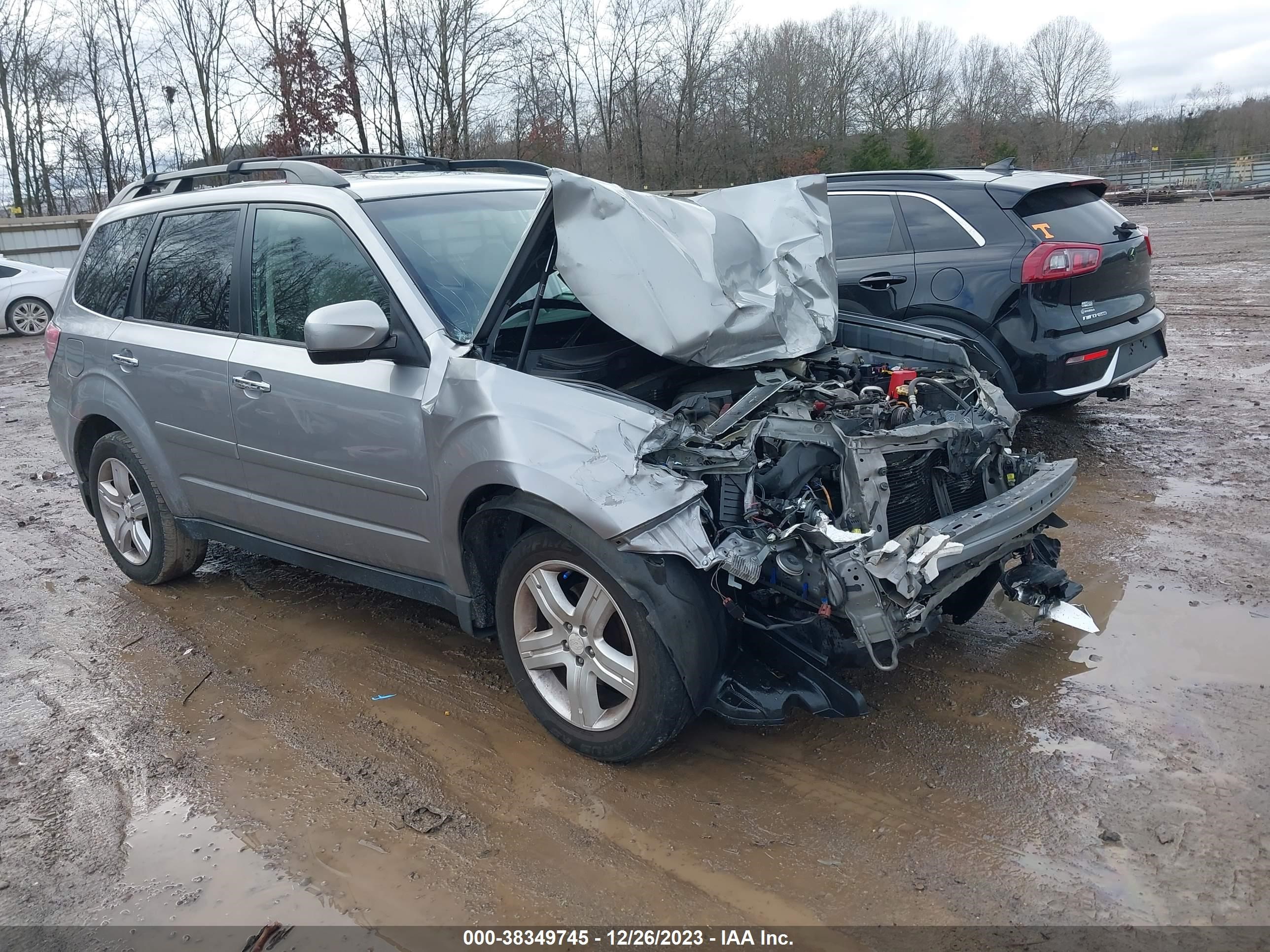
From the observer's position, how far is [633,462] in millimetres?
3119

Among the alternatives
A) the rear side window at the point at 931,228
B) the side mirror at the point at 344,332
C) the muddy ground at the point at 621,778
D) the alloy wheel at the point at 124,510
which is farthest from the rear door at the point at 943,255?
the alloy wheel at the point at 124,510

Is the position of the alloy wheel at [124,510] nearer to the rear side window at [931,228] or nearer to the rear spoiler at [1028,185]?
the rear side window at [931,228]

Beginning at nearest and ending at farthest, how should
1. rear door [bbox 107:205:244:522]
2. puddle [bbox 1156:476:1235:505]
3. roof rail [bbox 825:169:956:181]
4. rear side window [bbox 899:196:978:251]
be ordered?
1. rear door [bbox 107:205:244:522]
2. puddle [bbox 1156:476:1235:505]
3. rear side window [bbox 899:196:978:251]
4. roof rail [bbox 825:169:956:181]

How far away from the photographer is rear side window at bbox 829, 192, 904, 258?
22.0 feet

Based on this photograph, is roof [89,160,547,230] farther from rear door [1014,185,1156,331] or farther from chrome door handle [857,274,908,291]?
rear door [1014,185,1156,331]

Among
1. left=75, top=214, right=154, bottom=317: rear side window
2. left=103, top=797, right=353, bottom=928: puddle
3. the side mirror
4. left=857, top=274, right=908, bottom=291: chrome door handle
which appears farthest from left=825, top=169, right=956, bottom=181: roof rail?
left=103, top=797, right=353, bottom=928: puddle

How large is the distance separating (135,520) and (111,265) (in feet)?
4.56

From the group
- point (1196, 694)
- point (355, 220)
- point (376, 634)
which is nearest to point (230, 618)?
point (376, 634)

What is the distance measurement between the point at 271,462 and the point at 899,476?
2.65 meters

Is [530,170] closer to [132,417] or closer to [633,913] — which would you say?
[132,417]

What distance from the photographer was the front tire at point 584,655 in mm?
3168

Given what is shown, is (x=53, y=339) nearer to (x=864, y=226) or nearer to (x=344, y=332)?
(x=344, y=332)

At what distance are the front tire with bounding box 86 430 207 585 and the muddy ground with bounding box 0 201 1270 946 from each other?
20cm

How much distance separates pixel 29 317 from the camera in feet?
57.4
